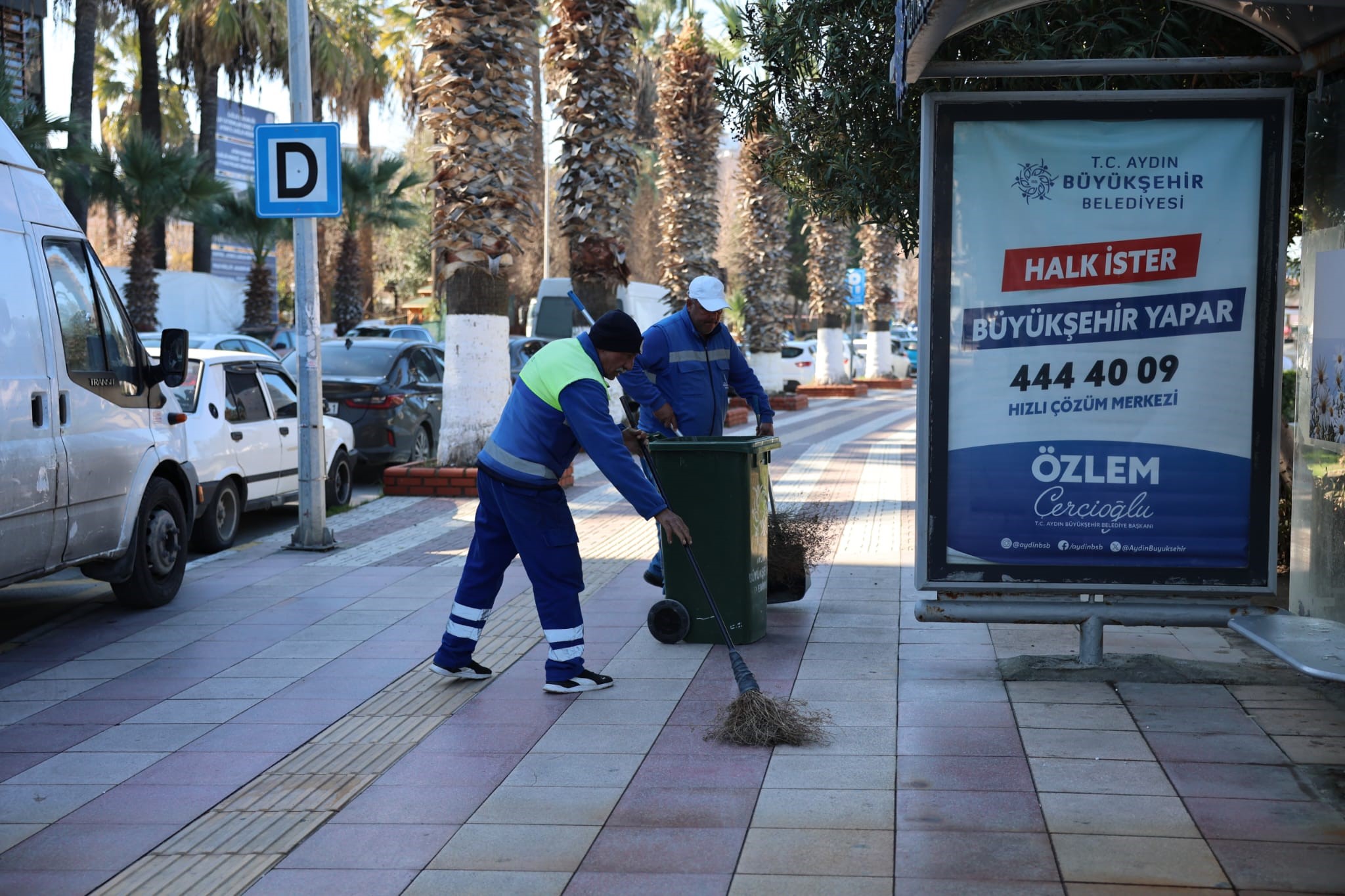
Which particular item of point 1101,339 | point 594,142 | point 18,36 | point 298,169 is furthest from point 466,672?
point 18,36

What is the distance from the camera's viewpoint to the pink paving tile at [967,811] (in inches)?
176

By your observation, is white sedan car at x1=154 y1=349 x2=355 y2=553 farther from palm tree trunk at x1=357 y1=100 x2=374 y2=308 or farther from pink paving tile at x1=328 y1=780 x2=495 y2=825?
palm tree trunk at x1=357 y1=100 x2=374 y2=308

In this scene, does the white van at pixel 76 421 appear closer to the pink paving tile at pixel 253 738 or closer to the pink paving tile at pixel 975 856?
the pink paving tile at pixel 253 738

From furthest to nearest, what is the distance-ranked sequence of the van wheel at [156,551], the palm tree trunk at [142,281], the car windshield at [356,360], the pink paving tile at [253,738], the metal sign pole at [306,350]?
1. the palm tree trunk at [142,281]
2. the car windshield at [356,360]
3. the metal sign pole at [306,350]
4. the van wheel at [156,551]
5. the pink paving tile at [253,738]

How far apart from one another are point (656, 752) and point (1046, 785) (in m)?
1.46

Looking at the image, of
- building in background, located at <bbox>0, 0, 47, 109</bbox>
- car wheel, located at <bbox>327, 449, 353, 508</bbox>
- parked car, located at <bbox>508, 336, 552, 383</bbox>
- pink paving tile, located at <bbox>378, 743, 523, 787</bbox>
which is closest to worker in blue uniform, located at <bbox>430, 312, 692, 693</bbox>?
pink paving tile, located at <bbox>378, 743, 523, 787</bbox>

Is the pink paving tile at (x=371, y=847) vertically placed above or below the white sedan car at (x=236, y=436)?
below

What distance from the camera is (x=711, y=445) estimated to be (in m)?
6.94

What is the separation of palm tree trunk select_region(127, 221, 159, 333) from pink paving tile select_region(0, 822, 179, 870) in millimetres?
25094

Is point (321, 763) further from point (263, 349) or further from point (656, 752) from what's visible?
point (263, 349)

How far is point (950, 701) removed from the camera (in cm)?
600

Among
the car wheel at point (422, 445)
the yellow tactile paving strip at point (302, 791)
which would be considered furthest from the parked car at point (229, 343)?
the yellow tactile paving strip at point (302, 791)

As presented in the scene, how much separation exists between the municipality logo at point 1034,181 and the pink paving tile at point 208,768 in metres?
3.90

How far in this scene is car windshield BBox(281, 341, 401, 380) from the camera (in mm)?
14945
